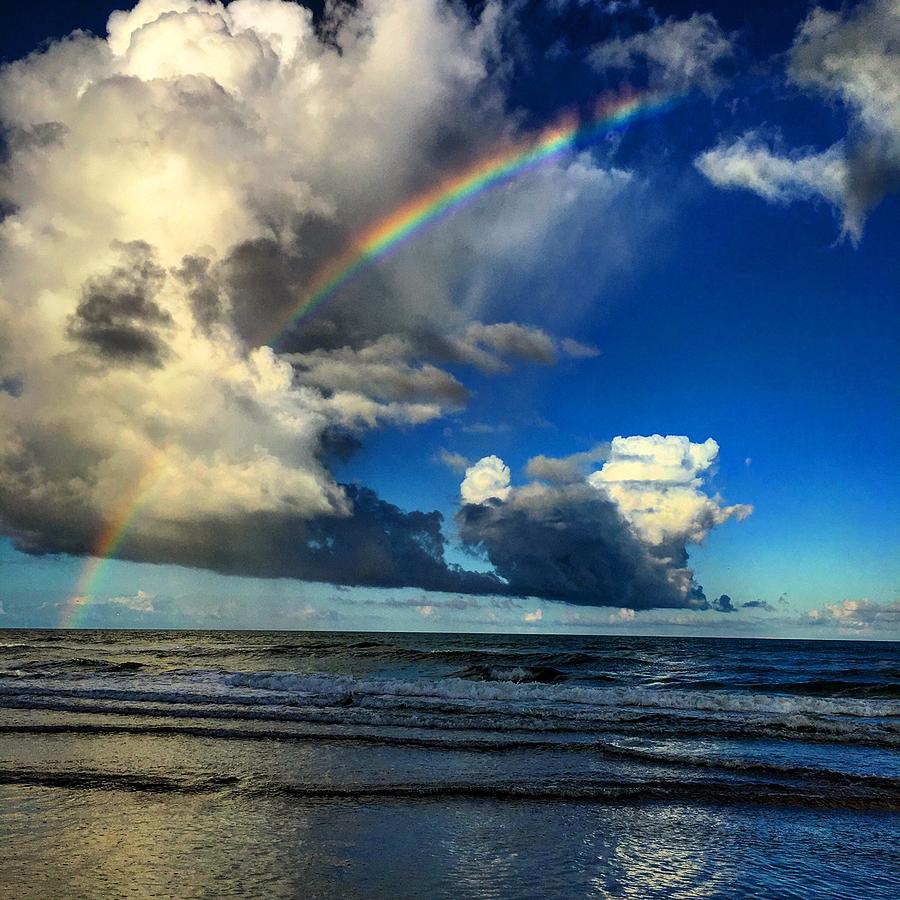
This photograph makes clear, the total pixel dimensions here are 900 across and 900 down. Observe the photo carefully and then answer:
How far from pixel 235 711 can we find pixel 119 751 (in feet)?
21.7

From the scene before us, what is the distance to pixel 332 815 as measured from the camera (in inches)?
377

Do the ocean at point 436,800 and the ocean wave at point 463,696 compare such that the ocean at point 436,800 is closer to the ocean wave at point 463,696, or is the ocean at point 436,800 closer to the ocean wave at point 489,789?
the ocean wave at point 489,789

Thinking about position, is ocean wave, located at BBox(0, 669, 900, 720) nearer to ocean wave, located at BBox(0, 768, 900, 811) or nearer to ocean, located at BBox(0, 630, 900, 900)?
ocean, located at BBox(0, 630, 900, 900)

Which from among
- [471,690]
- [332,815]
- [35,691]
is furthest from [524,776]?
[35,691]

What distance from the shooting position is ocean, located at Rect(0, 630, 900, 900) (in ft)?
23.9

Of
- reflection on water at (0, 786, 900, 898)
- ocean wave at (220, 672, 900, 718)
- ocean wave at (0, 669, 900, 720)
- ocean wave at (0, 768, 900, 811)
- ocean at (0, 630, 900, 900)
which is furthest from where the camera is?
ocean wave at (220, 672, 900, 718)

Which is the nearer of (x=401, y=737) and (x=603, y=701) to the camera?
(x=401, y=737)

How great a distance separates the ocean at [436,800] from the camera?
7.29 meters

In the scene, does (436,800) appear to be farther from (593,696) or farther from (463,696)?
(593,696)

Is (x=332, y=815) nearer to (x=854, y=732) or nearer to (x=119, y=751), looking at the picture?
(x=119, y=751)

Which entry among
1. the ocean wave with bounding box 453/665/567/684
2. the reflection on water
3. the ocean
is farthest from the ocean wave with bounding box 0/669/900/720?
the reflection on water

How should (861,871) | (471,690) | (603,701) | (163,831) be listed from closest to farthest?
(861,871), (163,831), (603,701), (471,690)

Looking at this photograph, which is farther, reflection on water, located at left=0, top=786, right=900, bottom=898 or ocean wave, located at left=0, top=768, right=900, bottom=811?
ocean wave, located at left=0, top=768, right=900, bottom=811

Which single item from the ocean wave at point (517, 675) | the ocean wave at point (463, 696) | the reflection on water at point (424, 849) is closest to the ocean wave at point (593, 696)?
the ocean wave at point (463, 696)
